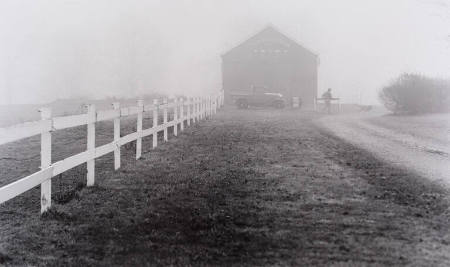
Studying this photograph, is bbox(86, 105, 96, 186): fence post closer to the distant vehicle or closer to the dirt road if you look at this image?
the dirt road

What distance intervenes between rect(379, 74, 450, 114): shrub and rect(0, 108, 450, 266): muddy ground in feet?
67.2

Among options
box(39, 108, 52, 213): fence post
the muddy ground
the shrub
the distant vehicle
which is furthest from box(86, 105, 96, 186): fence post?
the distant vehicle

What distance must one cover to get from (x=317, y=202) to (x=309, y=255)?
213 cm

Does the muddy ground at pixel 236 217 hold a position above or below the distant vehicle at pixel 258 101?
below

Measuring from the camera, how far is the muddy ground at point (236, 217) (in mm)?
4762

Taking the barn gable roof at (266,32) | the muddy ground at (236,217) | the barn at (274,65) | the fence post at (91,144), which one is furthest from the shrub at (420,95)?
the fence post at (91,144)

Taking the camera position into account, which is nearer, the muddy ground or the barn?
the muddy ground

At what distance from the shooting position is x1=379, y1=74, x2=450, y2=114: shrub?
2894 cm

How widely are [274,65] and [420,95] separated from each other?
856 inches

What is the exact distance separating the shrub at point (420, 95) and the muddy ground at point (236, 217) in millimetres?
20469

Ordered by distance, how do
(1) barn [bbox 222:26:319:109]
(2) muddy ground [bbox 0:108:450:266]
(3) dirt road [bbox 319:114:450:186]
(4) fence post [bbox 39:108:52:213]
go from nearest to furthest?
(2) muddy ground [bbox 0:108:450:266] < (4) fence post [bbox 39:108:52:213] < (3) dirt road [bbox 319:114:450:186] < (1) barn [bbox 222:26:319:109]

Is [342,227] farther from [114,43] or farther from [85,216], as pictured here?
→ [114,43]

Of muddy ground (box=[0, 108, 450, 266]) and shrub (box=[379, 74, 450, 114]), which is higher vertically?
shrub (box=[379, 74, 450, 114])

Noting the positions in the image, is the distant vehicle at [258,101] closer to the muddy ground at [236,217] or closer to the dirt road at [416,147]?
the dirt road at [416,147]
